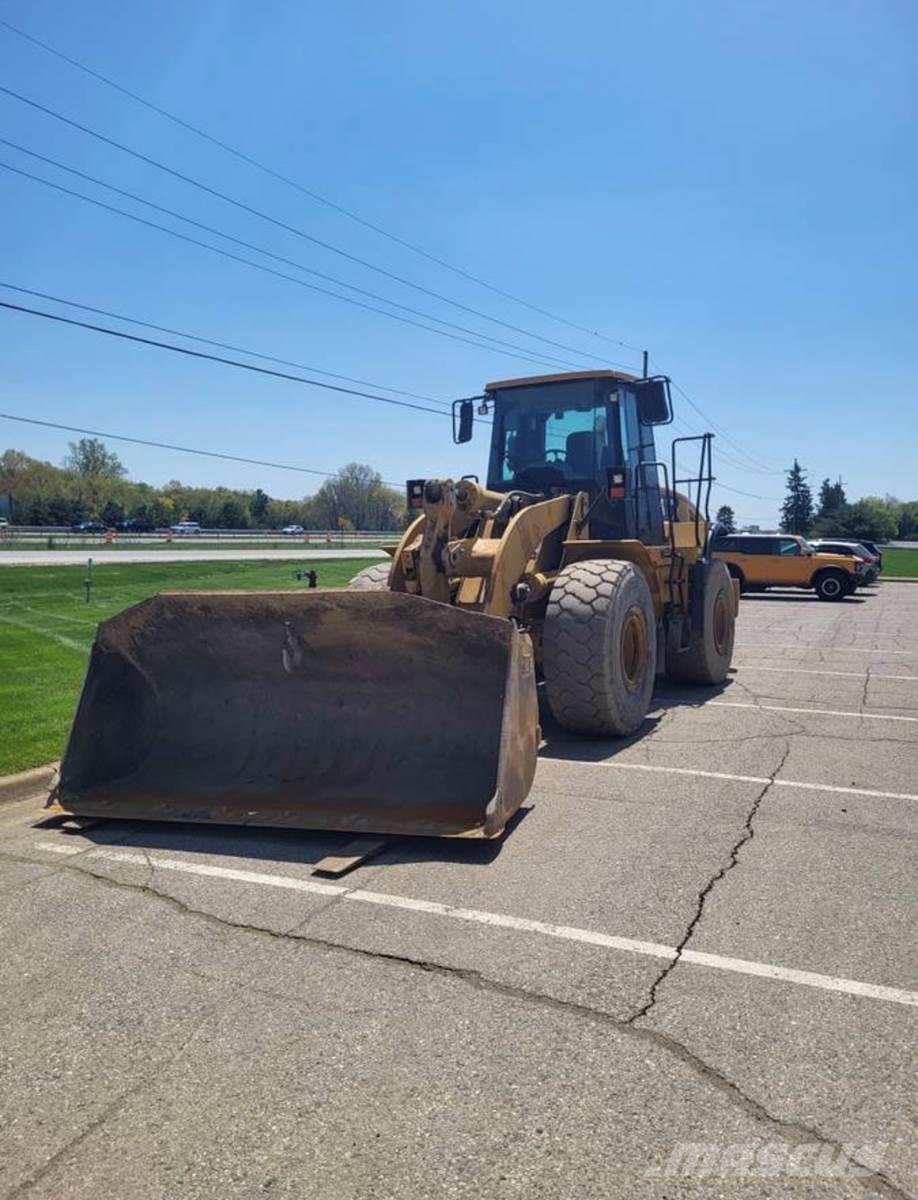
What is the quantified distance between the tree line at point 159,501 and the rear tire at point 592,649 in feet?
261

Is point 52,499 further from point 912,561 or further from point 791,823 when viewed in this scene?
point 791,823

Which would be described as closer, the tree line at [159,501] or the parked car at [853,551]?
the parked car at [853,551]

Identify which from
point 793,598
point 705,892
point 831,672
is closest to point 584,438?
point 831,672

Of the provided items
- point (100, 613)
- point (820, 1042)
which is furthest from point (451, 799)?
point (100, 613)

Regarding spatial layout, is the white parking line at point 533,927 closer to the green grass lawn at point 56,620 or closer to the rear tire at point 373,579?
the green grass lawn at point 56,620

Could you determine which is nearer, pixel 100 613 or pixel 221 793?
pixel 221 793

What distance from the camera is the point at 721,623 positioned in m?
11.0

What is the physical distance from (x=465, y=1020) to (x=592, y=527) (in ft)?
21.5

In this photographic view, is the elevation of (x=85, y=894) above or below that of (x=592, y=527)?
below

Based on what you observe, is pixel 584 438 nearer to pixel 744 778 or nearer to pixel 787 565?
pixel 744 778

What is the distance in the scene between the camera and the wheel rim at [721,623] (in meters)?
10.7

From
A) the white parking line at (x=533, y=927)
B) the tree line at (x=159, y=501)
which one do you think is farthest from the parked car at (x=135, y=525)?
the white parking line at (x=533, y=927)

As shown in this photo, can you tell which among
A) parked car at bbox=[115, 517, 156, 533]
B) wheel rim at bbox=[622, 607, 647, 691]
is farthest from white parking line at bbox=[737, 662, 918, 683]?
parked car at bbox=[115, 517, 156, 533]

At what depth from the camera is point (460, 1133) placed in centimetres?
264
